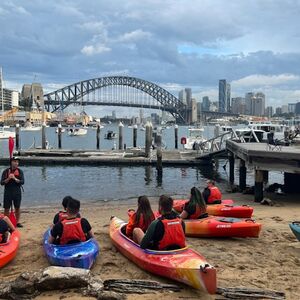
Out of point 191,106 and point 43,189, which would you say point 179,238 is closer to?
point 43,189

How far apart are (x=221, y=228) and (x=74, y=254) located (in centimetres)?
394

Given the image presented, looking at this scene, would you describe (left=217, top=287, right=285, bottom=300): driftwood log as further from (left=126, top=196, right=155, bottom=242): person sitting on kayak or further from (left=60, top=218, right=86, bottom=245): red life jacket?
(left=60, top=218, right=86, bottom=245): red life jacket

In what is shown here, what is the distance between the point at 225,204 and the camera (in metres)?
13.3

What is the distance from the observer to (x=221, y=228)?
10.5 meters

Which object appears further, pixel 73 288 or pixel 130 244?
pixel 130 244

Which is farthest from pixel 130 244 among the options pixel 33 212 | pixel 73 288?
pixel 33 212

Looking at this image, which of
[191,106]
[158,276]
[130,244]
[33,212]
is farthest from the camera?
[191,106]

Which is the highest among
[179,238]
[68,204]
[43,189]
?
[68,204]

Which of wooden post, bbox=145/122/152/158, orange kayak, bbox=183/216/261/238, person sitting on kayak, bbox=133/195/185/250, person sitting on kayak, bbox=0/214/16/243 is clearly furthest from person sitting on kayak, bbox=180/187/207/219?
wooden post, bbox=145/122/152/158

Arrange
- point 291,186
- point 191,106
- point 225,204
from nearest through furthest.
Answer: point 225,204
point 291,186
point 191,106

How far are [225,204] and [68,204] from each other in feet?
20.7

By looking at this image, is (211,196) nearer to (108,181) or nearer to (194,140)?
(108,181)

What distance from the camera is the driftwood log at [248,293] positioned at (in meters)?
6.71

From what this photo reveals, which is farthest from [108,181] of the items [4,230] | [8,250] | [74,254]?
[74,254]
